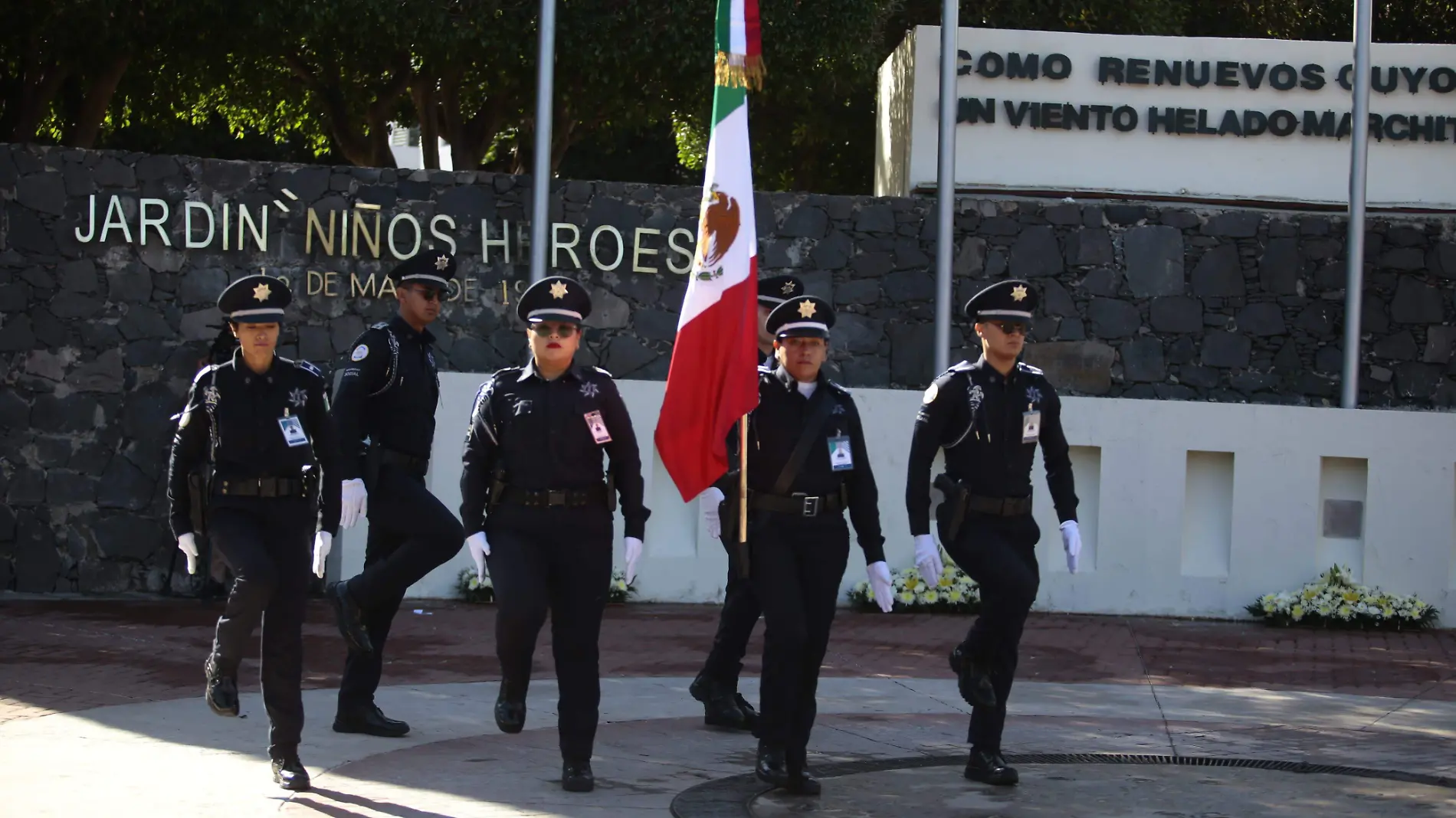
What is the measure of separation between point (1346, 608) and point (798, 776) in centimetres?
651

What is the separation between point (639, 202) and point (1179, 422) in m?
4.59

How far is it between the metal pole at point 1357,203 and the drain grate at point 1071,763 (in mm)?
6647

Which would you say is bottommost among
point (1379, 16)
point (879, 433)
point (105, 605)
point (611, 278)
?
point (105, 605)

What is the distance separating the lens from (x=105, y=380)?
12992mm

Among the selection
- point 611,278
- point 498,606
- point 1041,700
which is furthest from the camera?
point 611,278

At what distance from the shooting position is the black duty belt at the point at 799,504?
6.83 meters

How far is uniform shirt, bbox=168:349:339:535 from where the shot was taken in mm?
6652

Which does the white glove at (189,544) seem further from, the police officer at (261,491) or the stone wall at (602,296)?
the stone wall at (602,296)

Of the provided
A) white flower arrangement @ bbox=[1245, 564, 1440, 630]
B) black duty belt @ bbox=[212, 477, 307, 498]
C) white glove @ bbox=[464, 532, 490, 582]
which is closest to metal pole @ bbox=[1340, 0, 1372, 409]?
white flower arrangement @ bbox=[1245, 564, 1440, 630]

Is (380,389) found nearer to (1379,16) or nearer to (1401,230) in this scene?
(1401,230)

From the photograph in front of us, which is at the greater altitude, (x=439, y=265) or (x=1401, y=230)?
(x=1401, y=230)

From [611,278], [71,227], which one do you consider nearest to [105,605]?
[71,227]

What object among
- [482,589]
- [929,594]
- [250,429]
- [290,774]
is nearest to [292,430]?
[250,429]

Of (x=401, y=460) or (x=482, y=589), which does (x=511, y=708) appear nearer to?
(x=401, y=460)
